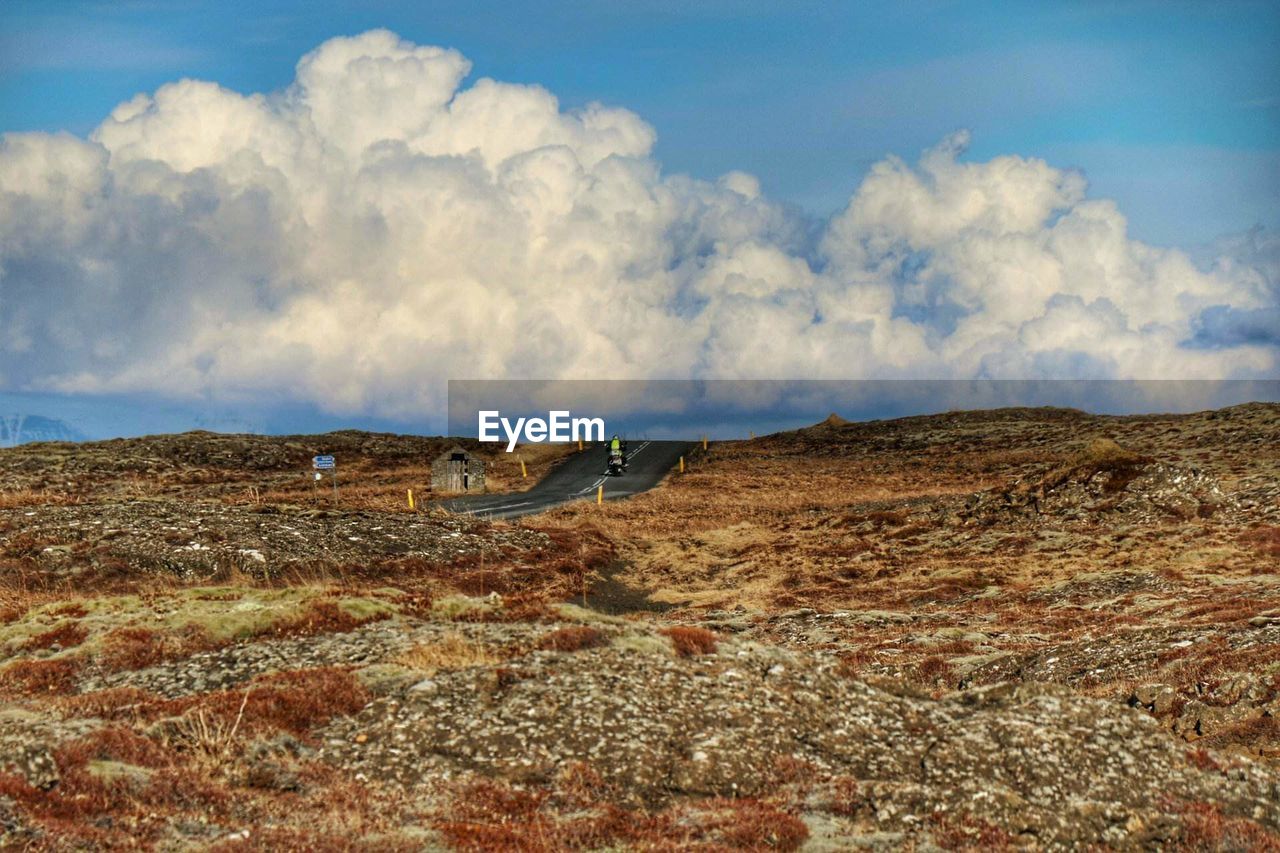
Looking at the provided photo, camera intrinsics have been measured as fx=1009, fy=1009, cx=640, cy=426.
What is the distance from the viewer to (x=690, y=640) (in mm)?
22203

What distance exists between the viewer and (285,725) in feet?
56.3

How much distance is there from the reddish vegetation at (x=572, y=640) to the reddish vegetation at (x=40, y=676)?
10.2 metres

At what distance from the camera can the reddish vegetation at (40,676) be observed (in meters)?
21.5

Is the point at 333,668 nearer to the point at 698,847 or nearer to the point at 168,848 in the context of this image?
the point at 168,848

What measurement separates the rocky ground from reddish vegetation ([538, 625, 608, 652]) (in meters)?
0.08

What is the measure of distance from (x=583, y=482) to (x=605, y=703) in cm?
7597

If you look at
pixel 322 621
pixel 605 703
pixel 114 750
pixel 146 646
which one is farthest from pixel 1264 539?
pixel 114 750

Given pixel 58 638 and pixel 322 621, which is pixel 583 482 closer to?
pixel 322 621

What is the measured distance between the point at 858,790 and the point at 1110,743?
513cm

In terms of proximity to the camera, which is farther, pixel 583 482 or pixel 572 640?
pixel 583 482

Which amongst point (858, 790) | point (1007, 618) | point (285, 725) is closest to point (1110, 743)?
point (858, 790)

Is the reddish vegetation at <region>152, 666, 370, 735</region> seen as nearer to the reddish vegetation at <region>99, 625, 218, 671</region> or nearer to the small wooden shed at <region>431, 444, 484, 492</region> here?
the reddish vegetation at <region>99, 625, 218, 671</region>

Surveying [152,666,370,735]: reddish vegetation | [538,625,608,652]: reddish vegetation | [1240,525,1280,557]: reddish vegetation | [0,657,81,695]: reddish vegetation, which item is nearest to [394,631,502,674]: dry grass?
[538,625,608,652]: reddish vegetation

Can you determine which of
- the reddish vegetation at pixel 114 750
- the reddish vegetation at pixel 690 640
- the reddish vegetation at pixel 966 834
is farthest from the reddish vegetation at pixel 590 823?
the reddish vegetation at pixel 690 640
